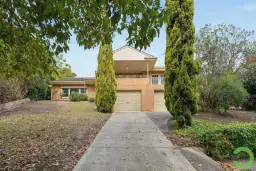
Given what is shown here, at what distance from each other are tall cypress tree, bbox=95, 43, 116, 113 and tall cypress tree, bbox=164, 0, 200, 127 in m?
6.17

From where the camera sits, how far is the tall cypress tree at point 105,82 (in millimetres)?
13648

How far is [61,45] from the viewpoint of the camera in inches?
167

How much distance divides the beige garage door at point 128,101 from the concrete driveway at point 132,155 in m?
11.0

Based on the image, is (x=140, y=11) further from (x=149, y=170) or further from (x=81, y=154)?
(x=81, y=154)

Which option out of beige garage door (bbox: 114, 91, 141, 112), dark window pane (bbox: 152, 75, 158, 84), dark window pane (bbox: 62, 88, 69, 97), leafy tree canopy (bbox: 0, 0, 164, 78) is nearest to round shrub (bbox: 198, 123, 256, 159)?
leafy tree canopy (bbox: 0, 0, 164, 78)

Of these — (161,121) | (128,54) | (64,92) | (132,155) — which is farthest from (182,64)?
(64,92)

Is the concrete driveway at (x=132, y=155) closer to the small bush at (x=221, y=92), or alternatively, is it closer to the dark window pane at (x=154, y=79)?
the small bush at (x=221, y=92)

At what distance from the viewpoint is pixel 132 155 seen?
197 inches

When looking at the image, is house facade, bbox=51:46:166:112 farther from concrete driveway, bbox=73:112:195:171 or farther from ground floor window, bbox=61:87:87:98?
concrete driveway, bbox=73:112:195:171

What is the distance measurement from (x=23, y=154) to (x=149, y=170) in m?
3.27

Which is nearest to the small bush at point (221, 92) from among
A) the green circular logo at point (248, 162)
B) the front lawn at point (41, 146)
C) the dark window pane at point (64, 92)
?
the green circular logo at point (248, 162)

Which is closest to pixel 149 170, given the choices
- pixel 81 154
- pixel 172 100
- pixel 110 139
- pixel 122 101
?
pixel 81 154

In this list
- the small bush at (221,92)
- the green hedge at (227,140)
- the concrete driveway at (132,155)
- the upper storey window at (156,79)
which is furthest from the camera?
the upper storey window at (156,79)

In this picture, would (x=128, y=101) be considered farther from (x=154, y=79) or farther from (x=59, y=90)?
(x=59, y=90)
